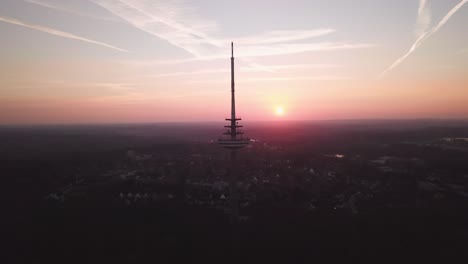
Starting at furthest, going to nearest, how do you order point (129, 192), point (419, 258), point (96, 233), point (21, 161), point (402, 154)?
point (402, 154), point (21, 161), point (129, 192), point (96, 233), point (419, 258)

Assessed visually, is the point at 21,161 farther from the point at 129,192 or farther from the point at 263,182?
the point at 263,182

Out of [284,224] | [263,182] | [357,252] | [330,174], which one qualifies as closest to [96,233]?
[284,224]

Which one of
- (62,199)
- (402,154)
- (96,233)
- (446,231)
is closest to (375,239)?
(446,231)

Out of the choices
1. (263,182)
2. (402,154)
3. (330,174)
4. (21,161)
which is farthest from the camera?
(402,154)

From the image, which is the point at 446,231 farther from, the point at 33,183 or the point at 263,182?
the point at 33,183

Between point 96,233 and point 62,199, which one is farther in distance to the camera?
point 62,199

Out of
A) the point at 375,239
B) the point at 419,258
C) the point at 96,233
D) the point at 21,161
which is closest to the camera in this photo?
the point at 419,258

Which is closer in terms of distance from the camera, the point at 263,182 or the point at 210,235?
the point at 210,235

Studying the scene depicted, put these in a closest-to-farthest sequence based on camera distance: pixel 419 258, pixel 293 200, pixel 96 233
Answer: pixel 419 258
pixel 96 233
pixel 293 200
